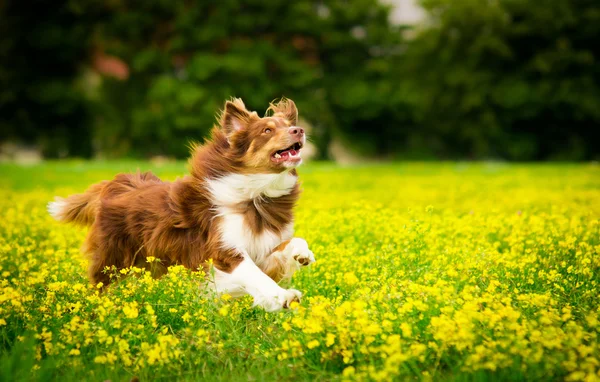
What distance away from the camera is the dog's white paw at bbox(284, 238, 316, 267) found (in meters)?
5.35

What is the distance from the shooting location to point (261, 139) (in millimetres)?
5742

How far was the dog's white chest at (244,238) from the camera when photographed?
17.9 ft

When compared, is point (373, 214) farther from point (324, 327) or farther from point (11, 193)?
point (11, 193)

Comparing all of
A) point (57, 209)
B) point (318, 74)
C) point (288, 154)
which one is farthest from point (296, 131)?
point (318, 74)

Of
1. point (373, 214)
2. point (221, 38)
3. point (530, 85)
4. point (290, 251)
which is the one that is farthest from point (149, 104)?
point (290, 251)

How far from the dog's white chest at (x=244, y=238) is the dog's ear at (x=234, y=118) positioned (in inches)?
29.5

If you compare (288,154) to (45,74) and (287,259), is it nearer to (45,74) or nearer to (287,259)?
(287,259)

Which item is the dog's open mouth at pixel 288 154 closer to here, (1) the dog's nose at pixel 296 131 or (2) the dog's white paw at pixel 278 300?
(1) the dog's nose at pixel 296 131

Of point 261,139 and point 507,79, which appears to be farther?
point 507,79

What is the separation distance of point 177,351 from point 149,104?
113ft

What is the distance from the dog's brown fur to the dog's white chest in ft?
0.15

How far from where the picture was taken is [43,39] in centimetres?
3662

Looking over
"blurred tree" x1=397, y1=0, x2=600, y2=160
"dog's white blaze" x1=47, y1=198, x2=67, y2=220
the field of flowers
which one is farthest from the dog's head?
"blurred tree" x1=397, y1=0, x2=600, y2=160

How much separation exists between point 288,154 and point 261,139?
27 centimetres
